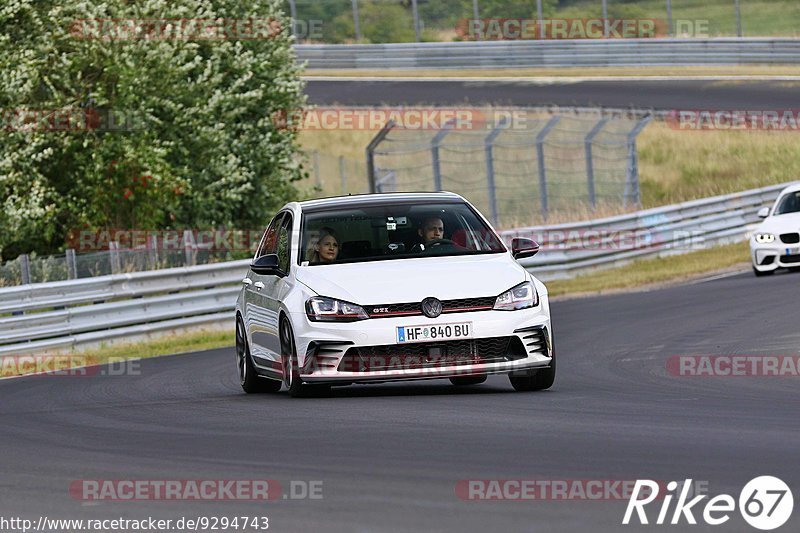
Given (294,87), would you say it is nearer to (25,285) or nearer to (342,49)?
(25,285)

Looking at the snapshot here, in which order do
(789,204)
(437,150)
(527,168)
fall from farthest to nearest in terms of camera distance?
(527,168) → (437,150) → (789,204)

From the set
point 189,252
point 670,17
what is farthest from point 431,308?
point 670,17

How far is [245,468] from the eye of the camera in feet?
26.7

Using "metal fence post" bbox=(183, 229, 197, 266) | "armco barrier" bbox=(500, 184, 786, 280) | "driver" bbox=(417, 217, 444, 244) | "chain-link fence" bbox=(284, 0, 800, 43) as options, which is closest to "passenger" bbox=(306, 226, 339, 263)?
"driver" bbox=(417, 217, 444, 244)

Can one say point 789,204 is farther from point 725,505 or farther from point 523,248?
point 725,505

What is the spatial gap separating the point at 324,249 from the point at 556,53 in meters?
40.9

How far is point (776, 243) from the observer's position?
80.5ft

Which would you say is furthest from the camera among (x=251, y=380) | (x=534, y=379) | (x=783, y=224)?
(x=783, y=224)

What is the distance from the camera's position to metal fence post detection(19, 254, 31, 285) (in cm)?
2192

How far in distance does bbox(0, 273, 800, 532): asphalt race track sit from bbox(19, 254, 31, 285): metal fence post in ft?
22.7

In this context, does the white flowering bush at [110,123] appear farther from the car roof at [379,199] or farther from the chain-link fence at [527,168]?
the car roof at [379,199]

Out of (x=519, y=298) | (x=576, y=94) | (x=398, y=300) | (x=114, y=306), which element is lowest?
(x=576, y=94)

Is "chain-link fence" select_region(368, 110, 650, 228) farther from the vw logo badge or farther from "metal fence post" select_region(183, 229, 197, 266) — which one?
the vw logo badge

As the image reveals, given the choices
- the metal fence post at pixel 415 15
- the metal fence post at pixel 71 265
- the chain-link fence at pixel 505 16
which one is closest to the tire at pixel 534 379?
the metal fence post at pixel 71 265
